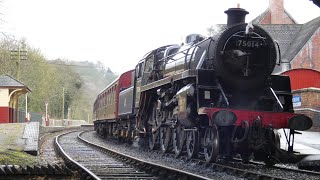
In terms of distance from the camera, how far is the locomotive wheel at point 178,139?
459 inches

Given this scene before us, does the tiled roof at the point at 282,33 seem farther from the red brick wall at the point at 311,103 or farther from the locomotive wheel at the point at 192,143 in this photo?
the locomotive wheel at the point at 192,143

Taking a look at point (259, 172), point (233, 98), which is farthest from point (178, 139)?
point (259, 172)

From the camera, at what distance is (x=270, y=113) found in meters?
9.66

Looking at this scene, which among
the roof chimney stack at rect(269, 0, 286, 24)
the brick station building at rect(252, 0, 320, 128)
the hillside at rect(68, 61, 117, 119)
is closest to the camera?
the brick station building at rect(252, 0, 320, 128)

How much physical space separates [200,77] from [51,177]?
4.24 meters

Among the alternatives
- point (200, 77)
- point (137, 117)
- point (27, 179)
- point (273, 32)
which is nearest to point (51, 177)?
point (27, 179)

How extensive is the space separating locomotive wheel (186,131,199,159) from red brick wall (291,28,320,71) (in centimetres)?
2459

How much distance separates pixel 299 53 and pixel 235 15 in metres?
25.1

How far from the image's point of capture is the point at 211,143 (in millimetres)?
9992

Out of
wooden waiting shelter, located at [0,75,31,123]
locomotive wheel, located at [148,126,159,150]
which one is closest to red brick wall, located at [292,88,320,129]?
locomotive wheel, located at [148,126,159,150]

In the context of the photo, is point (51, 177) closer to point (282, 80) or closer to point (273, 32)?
point (282, 80)

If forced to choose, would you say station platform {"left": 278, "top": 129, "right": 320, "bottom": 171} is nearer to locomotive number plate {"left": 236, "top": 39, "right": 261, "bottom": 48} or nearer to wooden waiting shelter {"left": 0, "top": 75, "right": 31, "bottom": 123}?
locomotive number plate {"left": 236, "top": 39, "right": 261, "bottom": 48}

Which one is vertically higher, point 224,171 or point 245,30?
point 245,30

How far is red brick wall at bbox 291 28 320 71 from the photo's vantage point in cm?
3406
